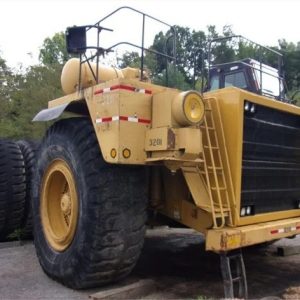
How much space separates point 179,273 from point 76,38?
9.79 feet

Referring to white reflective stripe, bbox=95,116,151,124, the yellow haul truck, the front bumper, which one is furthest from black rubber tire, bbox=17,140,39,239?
the front bumper

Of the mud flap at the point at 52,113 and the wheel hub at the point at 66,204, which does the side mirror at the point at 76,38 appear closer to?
the mud flap at the point at 52,113

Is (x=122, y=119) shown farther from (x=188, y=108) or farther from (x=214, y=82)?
(x=214, y=82)

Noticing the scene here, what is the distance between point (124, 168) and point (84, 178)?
15.7 inches

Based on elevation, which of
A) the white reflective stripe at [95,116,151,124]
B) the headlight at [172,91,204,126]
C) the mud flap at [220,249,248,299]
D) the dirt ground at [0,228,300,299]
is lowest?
the dirt ground at [0,228,300,299]

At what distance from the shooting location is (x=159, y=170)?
16.8 feet

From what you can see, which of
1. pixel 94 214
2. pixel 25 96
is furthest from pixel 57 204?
pixel 25 96

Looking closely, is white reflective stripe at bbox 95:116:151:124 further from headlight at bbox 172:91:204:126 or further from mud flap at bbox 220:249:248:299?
mud flap at bbox 220:249:248:299

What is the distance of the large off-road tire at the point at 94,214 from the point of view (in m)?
4.56

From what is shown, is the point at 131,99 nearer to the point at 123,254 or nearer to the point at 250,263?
the point at 123,254

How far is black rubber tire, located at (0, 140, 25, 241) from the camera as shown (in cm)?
694

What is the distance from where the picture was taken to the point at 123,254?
4629mm

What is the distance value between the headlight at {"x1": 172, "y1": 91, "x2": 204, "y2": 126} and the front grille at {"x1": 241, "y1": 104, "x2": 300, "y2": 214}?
26.4 inches

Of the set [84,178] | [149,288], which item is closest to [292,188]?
[149,288]
